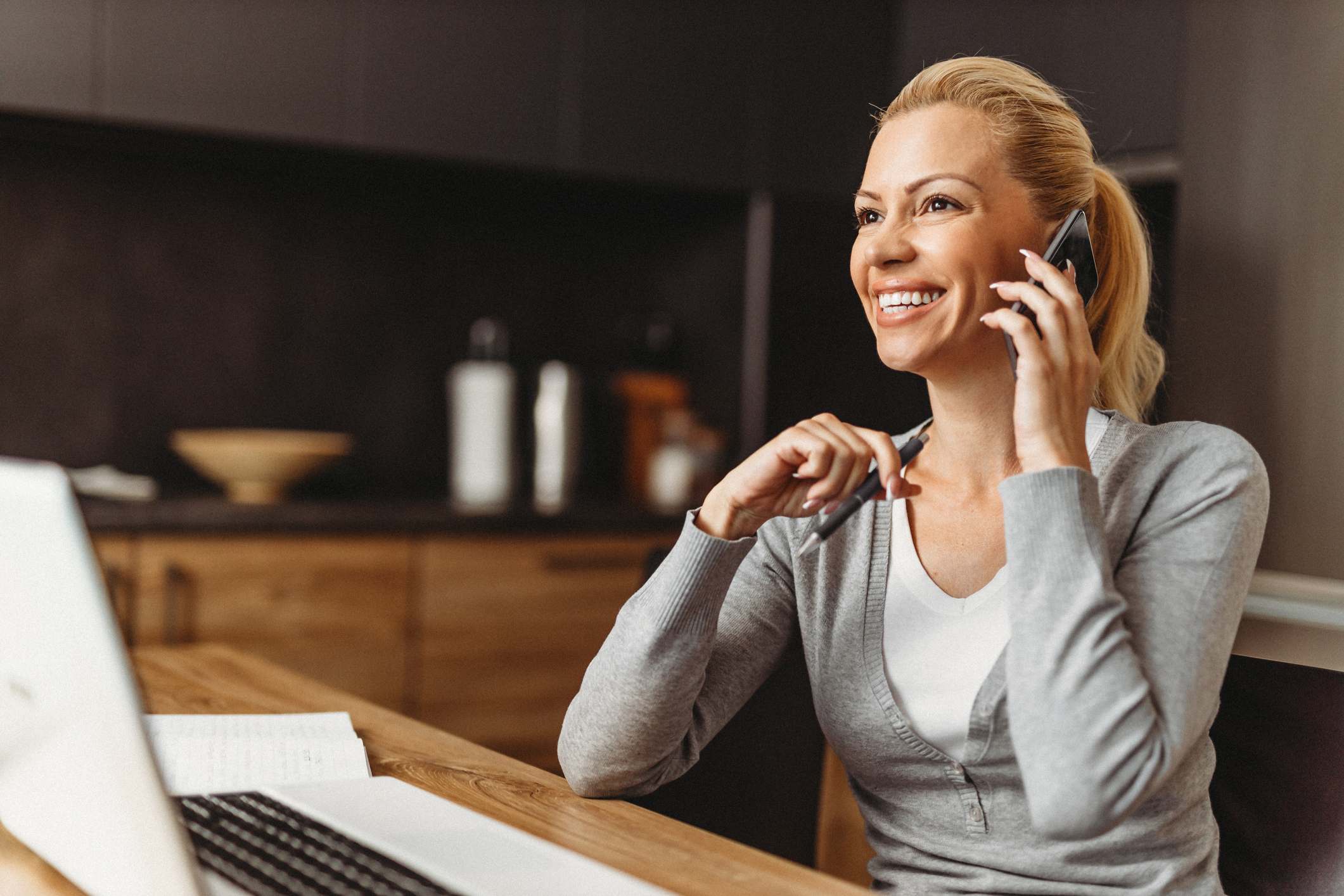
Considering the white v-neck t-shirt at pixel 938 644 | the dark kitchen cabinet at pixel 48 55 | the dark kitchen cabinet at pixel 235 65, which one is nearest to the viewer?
A: the white v-neck t-shirt at pixel 938 644

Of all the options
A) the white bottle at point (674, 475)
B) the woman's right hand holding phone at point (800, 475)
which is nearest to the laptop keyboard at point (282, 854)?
the woman's right hand holding phone at point (800, 475)

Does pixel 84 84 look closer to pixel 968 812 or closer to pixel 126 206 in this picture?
pixel 126 206

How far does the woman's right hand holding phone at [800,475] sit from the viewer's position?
111 centimetres

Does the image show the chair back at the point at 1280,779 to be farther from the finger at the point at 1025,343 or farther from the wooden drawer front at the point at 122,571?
the wooden drawer front at the point at 122,571

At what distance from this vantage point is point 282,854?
2.72 ft

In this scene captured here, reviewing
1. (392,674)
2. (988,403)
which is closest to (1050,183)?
(988,403)

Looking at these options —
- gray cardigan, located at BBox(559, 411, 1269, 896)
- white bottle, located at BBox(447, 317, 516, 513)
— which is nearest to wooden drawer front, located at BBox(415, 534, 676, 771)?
white bottle, located at BBox(447, 317, 516, 513)

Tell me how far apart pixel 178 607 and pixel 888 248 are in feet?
5.68

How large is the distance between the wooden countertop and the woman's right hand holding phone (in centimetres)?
27

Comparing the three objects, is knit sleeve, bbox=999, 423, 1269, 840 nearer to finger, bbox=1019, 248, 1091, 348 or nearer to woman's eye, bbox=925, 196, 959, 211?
finger, bbox=1019, 248, 1091, 348

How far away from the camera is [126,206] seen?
116 inches

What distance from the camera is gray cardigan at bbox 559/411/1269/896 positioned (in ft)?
3.12

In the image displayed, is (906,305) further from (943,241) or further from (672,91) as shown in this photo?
(672,91)

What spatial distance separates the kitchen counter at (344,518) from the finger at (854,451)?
1.66 metres
